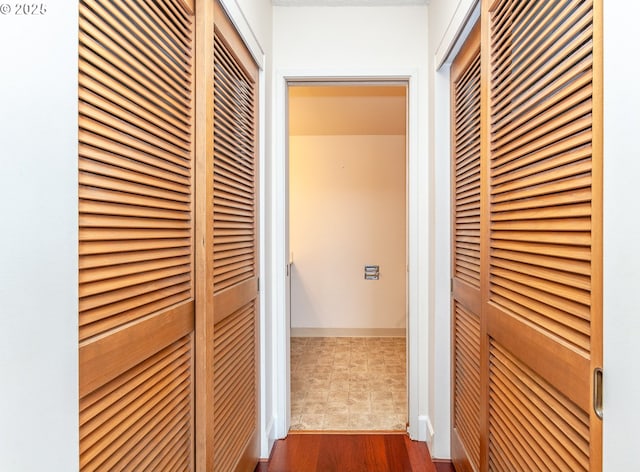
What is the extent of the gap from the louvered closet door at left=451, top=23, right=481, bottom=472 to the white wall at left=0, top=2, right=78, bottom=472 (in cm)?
143

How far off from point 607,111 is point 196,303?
1.19 metres

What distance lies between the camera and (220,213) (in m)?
1.59

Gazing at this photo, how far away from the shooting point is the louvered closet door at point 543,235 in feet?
2.67

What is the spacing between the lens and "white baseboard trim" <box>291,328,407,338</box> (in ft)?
15.2

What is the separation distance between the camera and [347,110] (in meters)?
3.80

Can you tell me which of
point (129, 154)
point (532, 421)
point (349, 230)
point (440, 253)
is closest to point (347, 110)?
point (349, 230)

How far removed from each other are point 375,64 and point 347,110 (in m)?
1.44

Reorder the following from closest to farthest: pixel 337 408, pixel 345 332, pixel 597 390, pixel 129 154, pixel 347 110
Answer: pixel 597 390, pixel 129 154, pixel 337 408, pixel 347 110, pixel 345 332

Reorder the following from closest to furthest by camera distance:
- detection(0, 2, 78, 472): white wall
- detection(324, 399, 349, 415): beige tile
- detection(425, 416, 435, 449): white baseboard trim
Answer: detection(0, 2, 78, 472): white wall, detection(425, 416, 435, 449): white baseboard trim, detection(324, 399, 349, 415): beige tile

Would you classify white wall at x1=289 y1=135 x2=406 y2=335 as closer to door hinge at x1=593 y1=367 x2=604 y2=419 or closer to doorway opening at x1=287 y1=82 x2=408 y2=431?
doorway opening at x1=287 y1=82 x2=408 y2=431

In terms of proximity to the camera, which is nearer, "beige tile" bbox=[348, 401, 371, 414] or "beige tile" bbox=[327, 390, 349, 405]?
"beige tile" bbox=[348, 401, 371, 414]

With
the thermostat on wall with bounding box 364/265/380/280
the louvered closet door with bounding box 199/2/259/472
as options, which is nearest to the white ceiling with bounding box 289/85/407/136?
the louvered closet door with bounding box 199/2/259/472

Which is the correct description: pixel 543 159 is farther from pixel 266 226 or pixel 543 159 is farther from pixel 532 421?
pixel 266 226

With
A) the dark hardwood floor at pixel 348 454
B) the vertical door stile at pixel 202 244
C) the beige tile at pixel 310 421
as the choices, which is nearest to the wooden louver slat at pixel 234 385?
the vertical door stile at pixel 202 244
